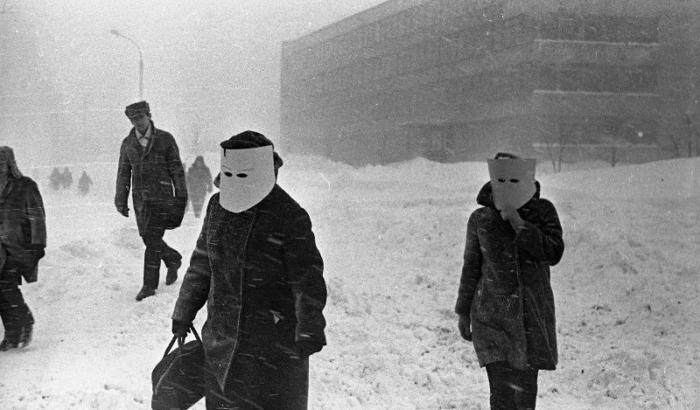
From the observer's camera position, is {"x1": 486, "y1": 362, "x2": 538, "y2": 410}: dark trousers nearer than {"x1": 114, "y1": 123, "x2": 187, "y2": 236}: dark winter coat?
Yes

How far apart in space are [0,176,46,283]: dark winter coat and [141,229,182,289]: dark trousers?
900 mm

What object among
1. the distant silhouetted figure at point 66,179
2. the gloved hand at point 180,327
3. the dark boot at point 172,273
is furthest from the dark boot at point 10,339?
the distant silhouetted figure at point 66,179

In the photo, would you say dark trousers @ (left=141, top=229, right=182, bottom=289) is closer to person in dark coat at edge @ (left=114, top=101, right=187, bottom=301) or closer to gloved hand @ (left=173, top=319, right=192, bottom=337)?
person in dark coat at edge @ (left=114, top=101, right=187, bottom=301)

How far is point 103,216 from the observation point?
30.8ft

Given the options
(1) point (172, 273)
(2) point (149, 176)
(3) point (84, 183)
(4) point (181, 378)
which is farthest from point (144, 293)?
(3) point (84, 183)

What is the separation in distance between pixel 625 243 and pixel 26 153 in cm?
968

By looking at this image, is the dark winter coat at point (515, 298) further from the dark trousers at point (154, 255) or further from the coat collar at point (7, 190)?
the coat collar at point (7, 190)

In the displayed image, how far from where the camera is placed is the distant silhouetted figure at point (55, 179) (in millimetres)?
11531

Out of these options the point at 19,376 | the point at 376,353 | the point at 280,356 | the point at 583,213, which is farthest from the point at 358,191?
the point at 280,356

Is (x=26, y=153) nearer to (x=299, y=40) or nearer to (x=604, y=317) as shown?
(x=299, y=40)

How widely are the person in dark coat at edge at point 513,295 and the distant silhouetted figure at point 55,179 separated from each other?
370 inches

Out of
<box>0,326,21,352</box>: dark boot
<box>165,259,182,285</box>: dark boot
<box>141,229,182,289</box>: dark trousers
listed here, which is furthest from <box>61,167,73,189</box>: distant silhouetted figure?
<box>0,326,21,352</box>: dark boot

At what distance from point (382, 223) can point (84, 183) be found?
4.40 meters

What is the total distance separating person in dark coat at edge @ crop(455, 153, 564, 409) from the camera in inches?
147
